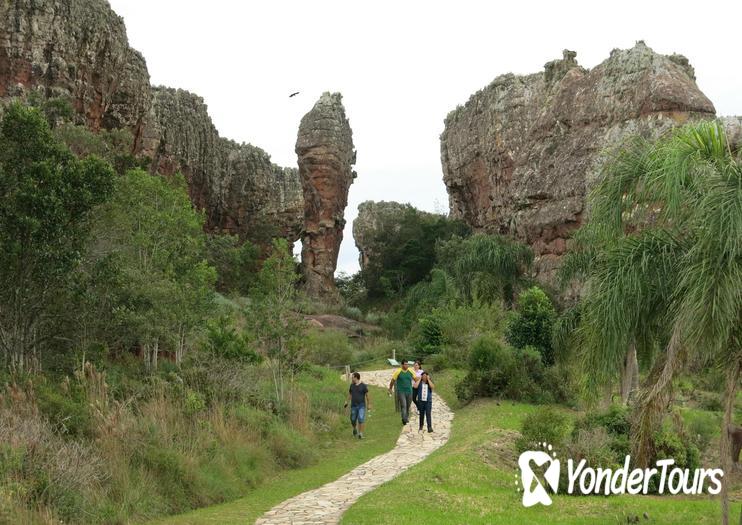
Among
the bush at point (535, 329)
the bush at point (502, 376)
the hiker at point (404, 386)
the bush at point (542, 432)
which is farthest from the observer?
the bush at point (535, 329)

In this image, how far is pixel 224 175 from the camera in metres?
49.1

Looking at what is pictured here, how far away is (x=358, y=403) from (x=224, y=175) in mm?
35729

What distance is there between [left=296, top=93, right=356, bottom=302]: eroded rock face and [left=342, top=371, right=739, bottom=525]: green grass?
3962 centimetres

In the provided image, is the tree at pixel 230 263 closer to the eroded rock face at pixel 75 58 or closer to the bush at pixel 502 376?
the eroded rock face at pixel 75 58

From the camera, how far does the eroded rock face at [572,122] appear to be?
31.2m

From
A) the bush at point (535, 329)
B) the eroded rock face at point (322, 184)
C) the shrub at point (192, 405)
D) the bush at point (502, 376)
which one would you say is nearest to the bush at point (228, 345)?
the shrub at point (192, 405)

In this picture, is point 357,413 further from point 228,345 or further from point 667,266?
point 667,266

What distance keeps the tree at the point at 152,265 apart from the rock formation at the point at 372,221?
4150 cm

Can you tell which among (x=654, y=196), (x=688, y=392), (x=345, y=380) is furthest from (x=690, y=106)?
(x=654, y=196)

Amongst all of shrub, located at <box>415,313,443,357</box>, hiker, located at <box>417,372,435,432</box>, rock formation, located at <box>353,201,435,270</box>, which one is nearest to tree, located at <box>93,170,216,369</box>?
hiker, located at <box>417,372,435,432</box>

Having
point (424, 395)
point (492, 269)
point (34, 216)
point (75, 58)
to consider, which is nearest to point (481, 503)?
point (424, 395)

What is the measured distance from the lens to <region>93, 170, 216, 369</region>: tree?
1556 cm

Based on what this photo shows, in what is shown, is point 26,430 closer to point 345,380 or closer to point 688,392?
point 345,380

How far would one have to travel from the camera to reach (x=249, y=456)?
1220 cm
